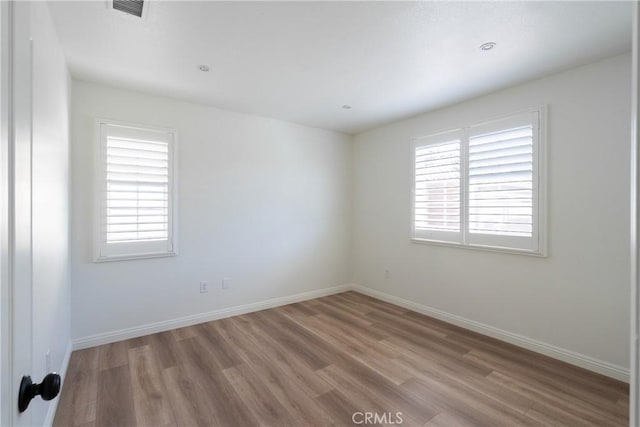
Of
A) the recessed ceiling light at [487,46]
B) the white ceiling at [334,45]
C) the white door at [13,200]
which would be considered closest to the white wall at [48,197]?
the white ceiling at [334,45]

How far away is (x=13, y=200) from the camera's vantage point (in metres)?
0.62

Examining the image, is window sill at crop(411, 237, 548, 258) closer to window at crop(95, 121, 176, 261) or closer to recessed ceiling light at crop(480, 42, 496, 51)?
recessed ceiling light at crop(480, 42, 496, 51)

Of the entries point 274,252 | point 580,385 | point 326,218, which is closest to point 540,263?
point 580,385

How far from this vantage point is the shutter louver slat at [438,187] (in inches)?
132

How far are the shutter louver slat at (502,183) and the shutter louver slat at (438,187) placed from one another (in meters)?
0.20

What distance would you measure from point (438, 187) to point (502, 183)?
2.40 ft

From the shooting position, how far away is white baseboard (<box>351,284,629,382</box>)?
2.32 meters

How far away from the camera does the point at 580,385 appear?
221 cm

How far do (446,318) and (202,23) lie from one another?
147 inches

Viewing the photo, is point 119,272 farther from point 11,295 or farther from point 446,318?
point 446,318

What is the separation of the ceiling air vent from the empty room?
0.7 inches

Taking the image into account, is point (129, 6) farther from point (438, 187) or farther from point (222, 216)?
point (438, 187)

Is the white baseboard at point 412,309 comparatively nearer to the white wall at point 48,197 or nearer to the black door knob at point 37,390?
the white wall at point 48,197

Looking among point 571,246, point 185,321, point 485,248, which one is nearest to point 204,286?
point 185,321
